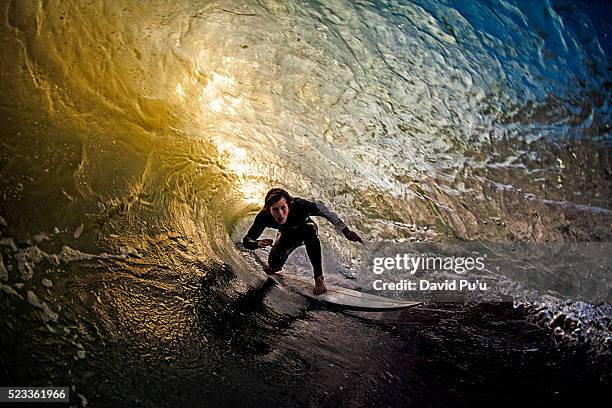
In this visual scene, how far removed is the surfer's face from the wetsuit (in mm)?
49

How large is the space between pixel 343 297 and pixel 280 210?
1284 mm

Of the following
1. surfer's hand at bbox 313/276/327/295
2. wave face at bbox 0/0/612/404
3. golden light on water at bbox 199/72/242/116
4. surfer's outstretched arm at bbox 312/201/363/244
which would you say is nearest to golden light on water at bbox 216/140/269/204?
wave face at bbox 0/0/612/404

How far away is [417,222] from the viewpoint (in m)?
6.22

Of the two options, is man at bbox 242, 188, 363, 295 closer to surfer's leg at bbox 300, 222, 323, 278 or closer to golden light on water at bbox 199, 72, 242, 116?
surfer's leg at bbox 300, 222, 323, 278

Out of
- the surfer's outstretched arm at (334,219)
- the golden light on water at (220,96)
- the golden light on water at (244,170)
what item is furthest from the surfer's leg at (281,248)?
the golden light on water at (220,96)

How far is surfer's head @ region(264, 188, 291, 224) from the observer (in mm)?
4355

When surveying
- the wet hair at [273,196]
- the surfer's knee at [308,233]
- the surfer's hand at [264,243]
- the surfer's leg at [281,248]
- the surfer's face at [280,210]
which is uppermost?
the wet hair at [273,196]

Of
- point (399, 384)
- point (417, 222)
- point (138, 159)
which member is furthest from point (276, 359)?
point (417, 222)

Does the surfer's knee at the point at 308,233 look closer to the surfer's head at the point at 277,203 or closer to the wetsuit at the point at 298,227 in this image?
the wetsuit at the point at 298,227

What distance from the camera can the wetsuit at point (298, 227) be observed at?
4453 millimetres

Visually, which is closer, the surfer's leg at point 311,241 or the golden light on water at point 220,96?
the surfer's leg at point 311,241

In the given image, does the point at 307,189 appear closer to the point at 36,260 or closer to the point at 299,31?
the point at 299,31

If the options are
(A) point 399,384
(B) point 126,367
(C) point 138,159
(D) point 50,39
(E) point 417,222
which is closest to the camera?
(B) point 126,367

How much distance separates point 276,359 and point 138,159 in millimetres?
2644
